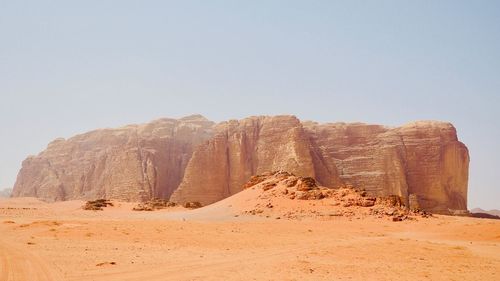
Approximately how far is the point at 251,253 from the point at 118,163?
59.4 meters

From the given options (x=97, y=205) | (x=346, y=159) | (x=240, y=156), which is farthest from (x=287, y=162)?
(x=97, y=205)

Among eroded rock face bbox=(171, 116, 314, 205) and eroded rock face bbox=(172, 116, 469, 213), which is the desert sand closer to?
eroded rock face bbox=(172, 116, 469, 213)

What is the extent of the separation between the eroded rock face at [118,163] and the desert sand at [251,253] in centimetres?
4484

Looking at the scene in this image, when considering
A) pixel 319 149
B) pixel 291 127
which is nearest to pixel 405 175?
pixel 319 149

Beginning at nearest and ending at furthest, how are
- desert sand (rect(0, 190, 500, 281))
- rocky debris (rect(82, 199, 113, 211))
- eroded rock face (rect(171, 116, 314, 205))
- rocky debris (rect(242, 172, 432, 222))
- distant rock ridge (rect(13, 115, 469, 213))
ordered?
1. desert sand (rect(0, 190, 500, 281))
2. rocky debris (rect(242, 172, 432, 222))
3. rocky debris (rect(82, 199, 113, 211))
4. distant rock ridge (rect(13, 115, 469, 213))
5. eroded rock face (rect(171, 116, 314, 205))

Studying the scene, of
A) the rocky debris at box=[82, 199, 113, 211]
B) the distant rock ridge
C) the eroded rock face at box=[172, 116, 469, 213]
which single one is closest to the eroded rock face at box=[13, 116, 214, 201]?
the distant rock ridge

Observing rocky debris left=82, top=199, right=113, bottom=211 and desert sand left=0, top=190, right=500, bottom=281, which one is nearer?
desert sand left=0, top=190, right=500, bottom=281

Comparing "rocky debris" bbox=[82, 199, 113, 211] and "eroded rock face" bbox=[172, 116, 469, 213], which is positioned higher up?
"eroded rock face" bbox=[172, 116, 469, 213]

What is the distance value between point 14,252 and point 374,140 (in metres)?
57.0

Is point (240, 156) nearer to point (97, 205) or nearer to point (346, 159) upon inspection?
point (346, 159)

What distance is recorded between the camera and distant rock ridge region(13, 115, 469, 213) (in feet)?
194

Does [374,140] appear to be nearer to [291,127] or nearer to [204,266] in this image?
[291,127]

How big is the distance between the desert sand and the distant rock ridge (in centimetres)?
3719

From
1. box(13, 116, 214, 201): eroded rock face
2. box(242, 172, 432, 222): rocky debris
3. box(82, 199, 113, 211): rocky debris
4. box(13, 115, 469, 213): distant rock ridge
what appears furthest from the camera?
box(13, 116, 214, 201): eroded rock face
